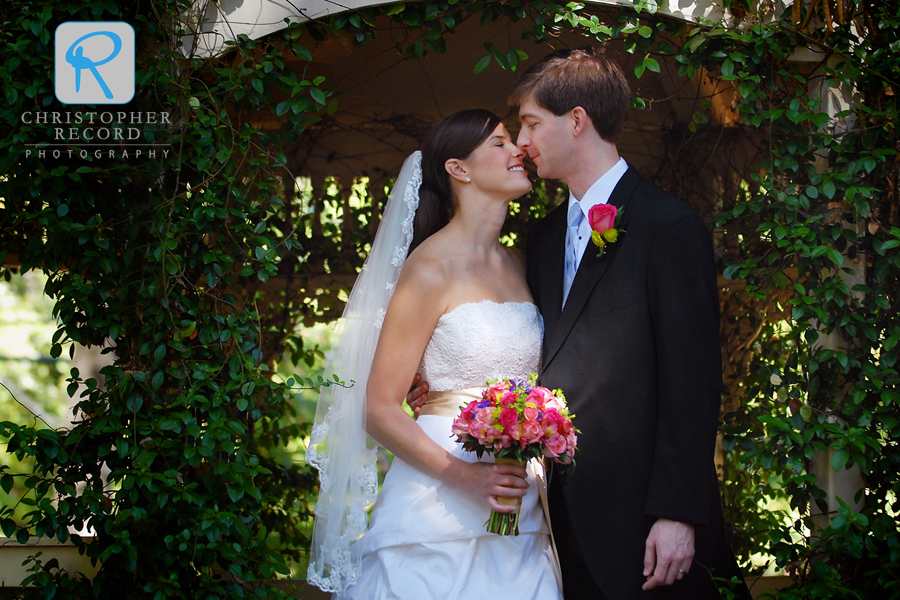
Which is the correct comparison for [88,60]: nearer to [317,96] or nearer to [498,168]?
[317,96]

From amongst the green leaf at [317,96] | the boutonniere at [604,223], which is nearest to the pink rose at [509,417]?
the boutonniere at [604,223]

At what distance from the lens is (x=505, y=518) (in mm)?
2332

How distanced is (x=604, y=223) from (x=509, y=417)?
2.44ft

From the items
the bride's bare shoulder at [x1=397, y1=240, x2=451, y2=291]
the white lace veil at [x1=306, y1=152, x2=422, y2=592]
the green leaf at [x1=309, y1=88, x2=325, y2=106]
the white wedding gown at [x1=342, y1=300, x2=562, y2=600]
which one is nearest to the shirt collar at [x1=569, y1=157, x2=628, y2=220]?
the white wedding gown at [x1=342, y1=300, x2=562, y2=600]

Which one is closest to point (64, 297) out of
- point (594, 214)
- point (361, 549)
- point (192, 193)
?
point (192, 193)

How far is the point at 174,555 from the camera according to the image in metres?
2.43

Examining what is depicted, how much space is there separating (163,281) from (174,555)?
36.8 inches

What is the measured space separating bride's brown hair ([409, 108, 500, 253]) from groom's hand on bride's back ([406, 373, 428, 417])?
552 millimetres

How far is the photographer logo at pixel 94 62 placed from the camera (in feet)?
8.19

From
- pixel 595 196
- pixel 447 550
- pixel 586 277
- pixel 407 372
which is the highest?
pixel 595 196

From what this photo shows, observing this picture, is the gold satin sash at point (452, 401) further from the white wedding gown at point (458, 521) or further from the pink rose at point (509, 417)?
the pink rose at point (509, 417)

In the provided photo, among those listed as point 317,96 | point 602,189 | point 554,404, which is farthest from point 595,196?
point 317,96

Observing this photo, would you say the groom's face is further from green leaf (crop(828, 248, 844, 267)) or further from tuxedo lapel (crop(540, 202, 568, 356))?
green leaf (crop(828, 248, 844, 267))

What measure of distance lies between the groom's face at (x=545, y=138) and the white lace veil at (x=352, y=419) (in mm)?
491
